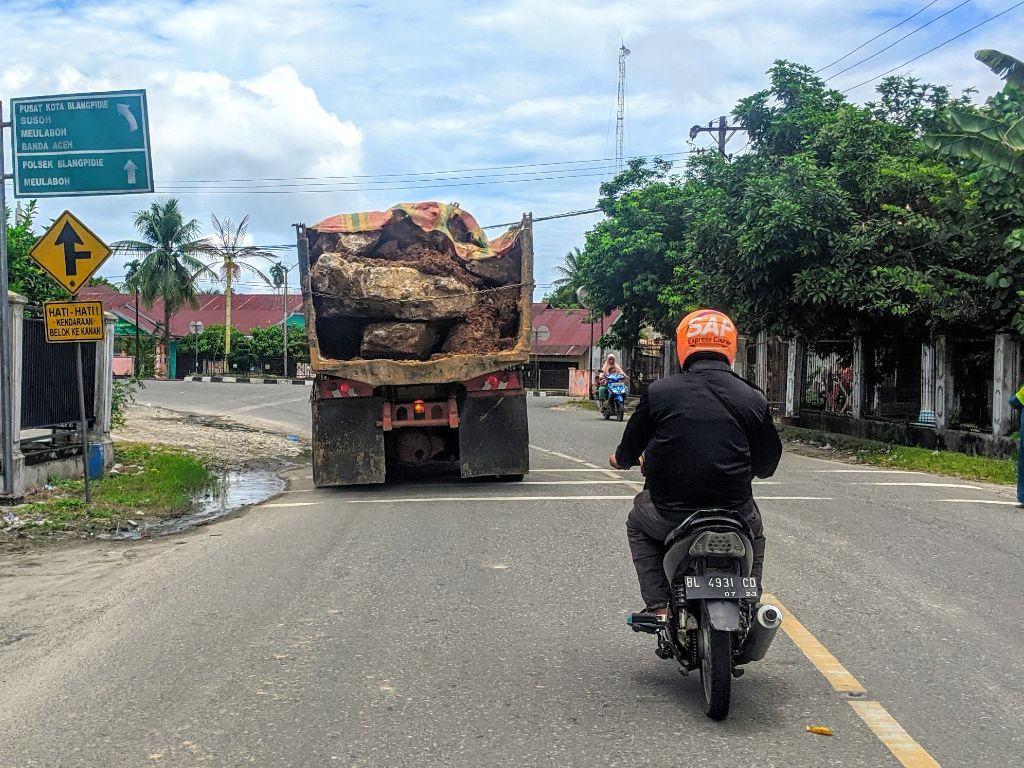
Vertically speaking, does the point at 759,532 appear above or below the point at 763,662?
above

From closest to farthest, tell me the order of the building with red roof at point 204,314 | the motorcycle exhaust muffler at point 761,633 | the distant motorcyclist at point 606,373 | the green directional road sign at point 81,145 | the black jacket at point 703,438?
the motorcycle exhaust muffler at point 761,633 → the black jacket at point 703,438 → the green directional road sign at point 81,145 → the distant motorcyclist at point 606,373 → the building with red roof at point 204,314

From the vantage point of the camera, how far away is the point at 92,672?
5211 mm

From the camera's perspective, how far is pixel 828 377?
23.3 meters

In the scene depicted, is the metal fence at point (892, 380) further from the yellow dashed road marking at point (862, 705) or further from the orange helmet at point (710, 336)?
the orange helmet at point (710, 336)

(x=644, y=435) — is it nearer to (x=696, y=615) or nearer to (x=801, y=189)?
(x=696, y=615)

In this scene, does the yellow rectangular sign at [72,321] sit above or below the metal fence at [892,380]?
above

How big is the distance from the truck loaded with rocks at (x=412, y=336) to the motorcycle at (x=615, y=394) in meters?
15.1

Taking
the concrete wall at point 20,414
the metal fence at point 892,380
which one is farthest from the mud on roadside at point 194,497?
the metal fence at point 892,380

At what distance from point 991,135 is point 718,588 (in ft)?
41.2

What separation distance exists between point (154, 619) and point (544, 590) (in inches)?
95.1

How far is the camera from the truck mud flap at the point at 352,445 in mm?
11781

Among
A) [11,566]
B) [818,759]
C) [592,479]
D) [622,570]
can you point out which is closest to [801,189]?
[592,479]

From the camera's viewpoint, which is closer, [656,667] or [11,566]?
[656,667]

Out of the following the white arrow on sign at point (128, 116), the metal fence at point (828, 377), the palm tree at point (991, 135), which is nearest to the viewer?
the white arrow on sign at point (128, 116)
